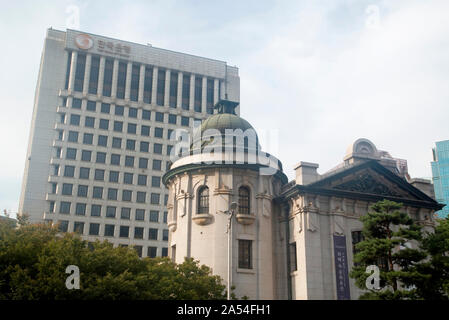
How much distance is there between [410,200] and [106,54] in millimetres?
59189

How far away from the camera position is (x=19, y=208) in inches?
2985

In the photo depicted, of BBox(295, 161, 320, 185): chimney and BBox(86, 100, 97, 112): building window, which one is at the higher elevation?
BBox(86, 100, 97, 112): building window

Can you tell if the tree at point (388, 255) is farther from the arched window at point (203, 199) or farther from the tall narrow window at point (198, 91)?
the tall narrow window at point (198, 91)

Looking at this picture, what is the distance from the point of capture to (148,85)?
86.2 m

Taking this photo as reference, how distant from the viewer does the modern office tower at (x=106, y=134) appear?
75562 millimetres

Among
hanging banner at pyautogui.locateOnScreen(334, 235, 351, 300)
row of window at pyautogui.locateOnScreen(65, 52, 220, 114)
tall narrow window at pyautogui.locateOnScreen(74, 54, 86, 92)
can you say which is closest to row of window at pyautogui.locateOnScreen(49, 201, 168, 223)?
row of window at pyautogui.locateOnScreen(65, 52, 220, 114)

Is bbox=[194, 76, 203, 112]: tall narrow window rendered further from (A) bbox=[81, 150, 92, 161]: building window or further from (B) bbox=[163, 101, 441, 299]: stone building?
(B) bbox=[163, 101, 441, 299]: stone building

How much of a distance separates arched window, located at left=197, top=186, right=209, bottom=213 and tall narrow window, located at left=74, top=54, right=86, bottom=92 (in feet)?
155

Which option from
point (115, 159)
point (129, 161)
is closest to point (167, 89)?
point (129, 161)

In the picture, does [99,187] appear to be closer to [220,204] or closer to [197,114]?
[197,114]

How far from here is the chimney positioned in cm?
3959

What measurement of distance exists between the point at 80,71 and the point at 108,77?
4688mm

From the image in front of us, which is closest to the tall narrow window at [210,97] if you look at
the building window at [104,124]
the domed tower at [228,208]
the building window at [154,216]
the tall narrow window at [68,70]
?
the building window at [104,124]

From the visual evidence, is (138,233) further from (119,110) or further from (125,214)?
(119,110)
